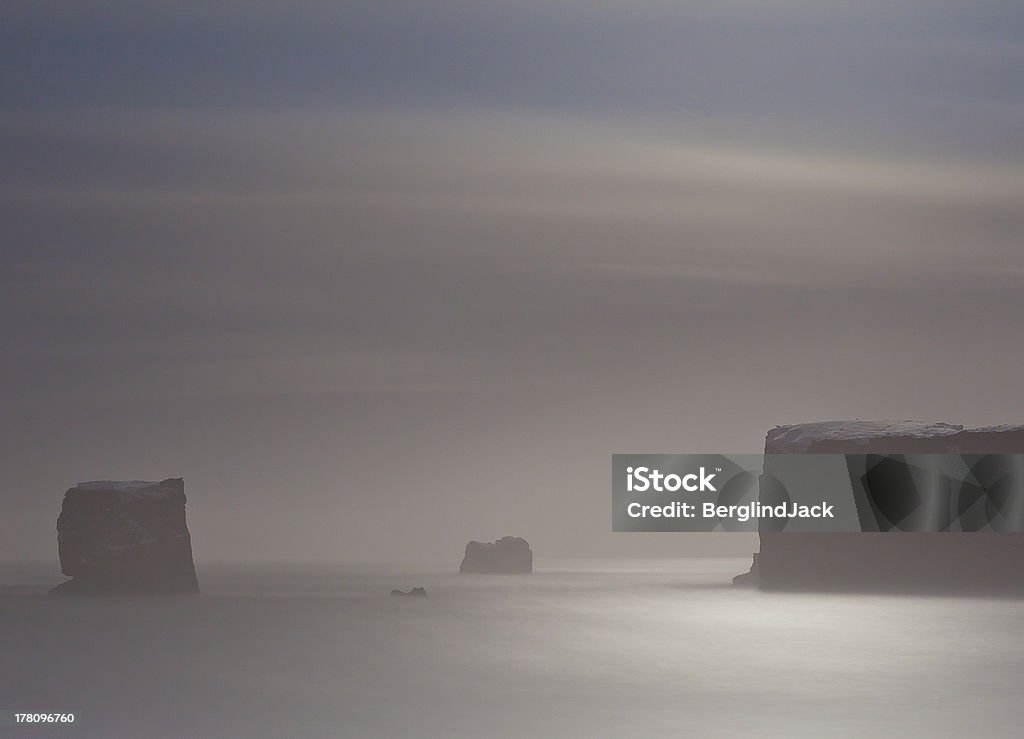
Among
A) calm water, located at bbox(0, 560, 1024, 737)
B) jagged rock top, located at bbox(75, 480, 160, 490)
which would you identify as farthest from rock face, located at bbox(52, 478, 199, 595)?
calm water, located at bbox(0, 560, 1024, 737)

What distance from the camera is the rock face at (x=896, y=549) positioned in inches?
4429

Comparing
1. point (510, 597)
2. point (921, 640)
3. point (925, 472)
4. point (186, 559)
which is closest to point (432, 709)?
point (921, 640)

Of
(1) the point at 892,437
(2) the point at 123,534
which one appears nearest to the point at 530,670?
(1) the point at 892,437

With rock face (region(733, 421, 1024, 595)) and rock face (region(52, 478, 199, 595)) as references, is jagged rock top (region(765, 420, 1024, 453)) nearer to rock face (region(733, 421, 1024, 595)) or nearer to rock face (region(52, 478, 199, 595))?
rock face (region(733, 421, 1024, 595))

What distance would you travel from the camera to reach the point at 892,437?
118m

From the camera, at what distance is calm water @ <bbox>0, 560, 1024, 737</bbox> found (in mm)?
43469

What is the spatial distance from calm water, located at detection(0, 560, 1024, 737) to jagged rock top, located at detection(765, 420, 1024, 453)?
526 inches

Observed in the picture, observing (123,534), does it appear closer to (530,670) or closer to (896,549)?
(896,549)

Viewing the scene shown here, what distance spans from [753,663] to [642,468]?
14071mm

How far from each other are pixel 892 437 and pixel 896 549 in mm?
10561

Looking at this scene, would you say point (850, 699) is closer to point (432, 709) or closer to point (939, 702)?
point (939, 702)

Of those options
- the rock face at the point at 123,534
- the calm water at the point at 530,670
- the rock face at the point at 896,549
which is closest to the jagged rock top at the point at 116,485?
the rock face at the point at 123,534

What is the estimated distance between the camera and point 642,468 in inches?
2586

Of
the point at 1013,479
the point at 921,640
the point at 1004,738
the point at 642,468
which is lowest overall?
the point at 1004,738
